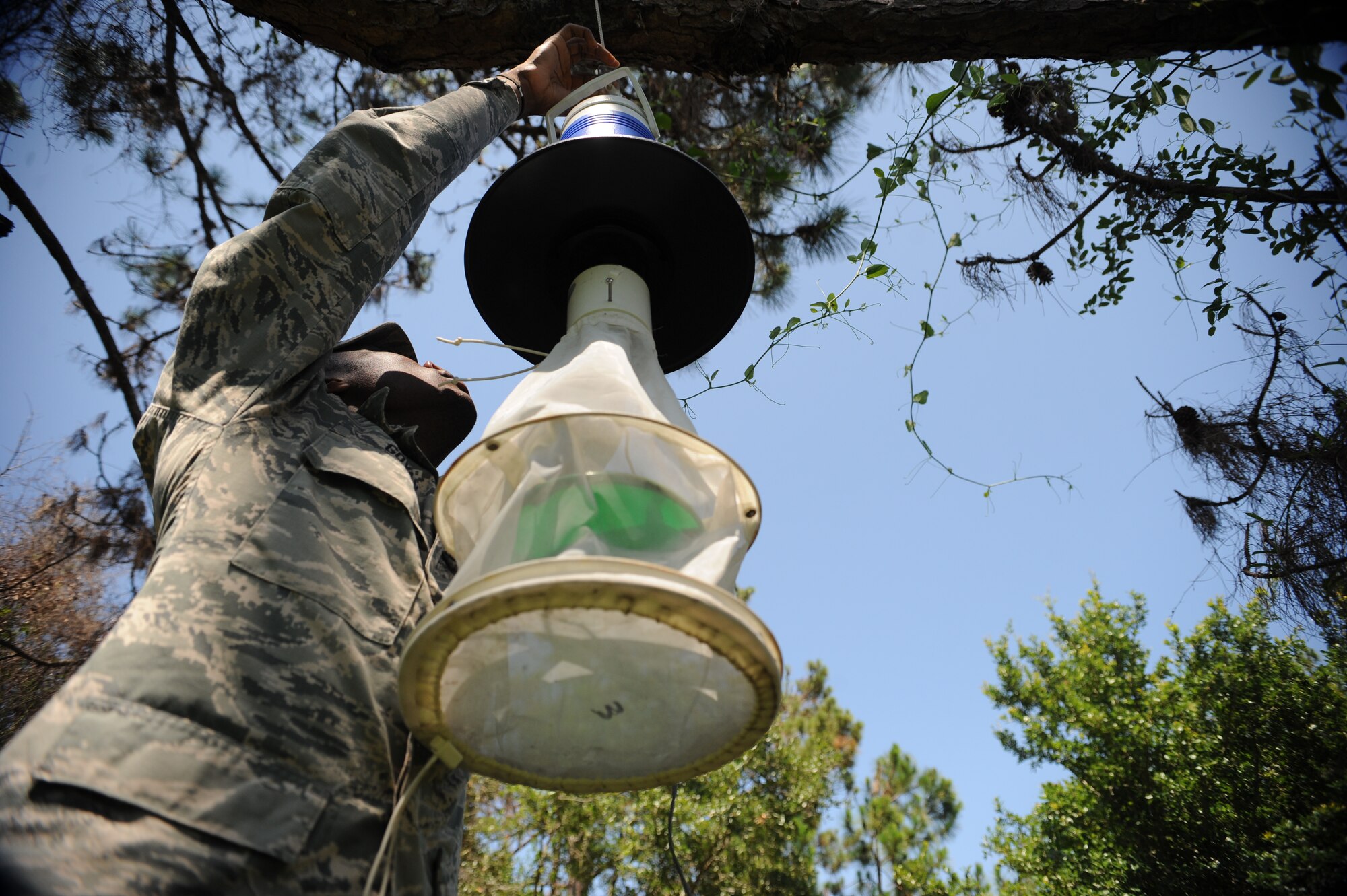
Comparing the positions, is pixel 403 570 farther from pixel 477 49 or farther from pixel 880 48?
pixel 880 48

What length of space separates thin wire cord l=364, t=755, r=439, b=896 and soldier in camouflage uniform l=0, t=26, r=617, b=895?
38 mm

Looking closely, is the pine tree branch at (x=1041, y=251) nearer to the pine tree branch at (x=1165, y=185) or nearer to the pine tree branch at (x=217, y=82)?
the pine tree branch at (x=1165, y=185)

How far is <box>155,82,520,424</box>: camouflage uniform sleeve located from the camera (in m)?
1.56

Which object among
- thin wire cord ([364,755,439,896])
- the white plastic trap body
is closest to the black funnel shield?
the white plastic trap body

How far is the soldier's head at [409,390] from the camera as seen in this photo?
2055 millimetres

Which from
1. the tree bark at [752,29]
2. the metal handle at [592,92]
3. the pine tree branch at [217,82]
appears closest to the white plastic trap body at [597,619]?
the metal handle at [592,92]

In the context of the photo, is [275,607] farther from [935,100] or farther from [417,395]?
[935,100]

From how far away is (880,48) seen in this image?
235 centimetres

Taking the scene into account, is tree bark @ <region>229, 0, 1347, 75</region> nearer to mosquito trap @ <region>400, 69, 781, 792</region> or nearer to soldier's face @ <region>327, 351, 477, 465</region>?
soldier's face @ <region>327, 351, 477, 465</region>

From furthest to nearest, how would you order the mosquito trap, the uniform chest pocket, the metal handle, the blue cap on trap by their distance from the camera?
1. the metal handle
2. the blue cap on trap
3. the uniform chest pocket
4. the mosquito trap

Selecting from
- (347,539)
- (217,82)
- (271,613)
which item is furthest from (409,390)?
(217,82)

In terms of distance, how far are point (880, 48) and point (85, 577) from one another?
3970 mm

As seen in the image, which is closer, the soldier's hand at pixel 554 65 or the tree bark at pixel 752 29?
the tree bark at pixel 752 29

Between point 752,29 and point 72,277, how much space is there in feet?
8.36
